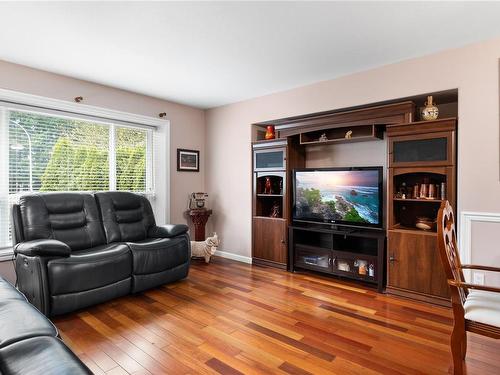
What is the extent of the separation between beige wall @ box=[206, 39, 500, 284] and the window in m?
1.26

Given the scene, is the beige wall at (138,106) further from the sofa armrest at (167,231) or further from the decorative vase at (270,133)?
the decorative vase at (270,133)

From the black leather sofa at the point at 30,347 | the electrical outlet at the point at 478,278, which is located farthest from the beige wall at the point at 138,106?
the electrical outlet at the point at 478,278

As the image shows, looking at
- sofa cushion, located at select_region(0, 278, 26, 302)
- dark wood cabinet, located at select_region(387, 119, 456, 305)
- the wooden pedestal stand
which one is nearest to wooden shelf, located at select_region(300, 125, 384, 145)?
dark wood cabinet, located at select_region(387, 119, 456, 305)

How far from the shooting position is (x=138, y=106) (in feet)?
13.8

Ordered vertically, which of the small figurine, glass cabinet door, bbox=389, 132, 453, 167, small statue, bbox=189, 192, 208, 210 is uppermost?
glass cabinet door, bbox=389, 132, 453, 167

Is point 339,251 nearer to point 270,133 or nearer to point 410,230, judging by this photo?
point 410,230

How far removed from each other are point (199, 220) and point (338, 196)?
7.05 ft

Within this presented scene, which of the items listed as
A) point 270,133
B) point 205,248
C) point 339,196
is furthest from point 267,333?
point 270,133

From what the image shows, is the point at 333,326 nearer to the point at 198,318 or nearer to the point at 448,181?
the point at 198,318

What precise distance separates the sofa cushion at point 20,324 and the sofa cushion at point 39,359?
72 mm

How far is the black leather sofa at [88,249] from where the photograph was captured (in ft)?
8.26

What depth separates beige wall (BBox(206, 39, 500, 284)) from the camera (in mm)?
2633

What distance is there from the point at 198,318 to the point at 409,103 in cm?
295

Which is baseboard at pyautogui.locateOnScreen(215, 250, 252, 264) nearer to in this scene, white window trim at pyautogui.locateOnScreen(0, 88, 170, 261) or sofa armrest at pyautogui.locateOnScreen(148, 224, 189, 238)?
white window trim at pyautogui.locateOnScreen(0, 88, 170, 261)
